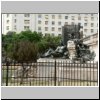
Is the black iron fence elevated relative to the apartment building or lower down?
lower down

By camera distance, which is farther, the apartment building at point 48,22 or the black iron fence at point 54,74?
the apartment building at point 48,22

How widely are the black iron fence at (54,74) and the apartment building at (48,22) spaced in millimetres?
38359

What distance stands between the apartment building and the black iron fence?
3836 cm

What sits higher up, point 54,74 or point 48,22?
point 48,22

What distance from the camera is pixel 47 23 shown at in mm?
50594

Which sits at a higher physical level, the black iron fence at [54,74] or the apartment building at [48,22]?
the apartment building at [48,22]

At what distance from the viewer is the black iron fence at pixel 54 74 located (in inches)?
362

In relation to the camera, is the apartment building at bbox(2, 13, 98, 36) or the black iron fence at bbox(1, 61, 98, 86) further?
the apartment building at bbox(2, 13, 98, 36)

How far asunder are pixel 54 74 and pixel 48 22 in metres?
41.5

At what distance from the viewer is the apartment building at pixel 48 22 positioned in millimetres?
48594

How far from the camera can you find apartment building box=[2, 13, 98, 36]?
48.6m

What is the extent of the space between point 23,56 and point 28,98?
3506mm

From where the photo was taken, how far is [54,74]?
9.35 meters

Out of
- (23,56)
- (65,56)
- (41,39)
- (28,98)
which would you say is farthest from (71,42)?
(41,39)
